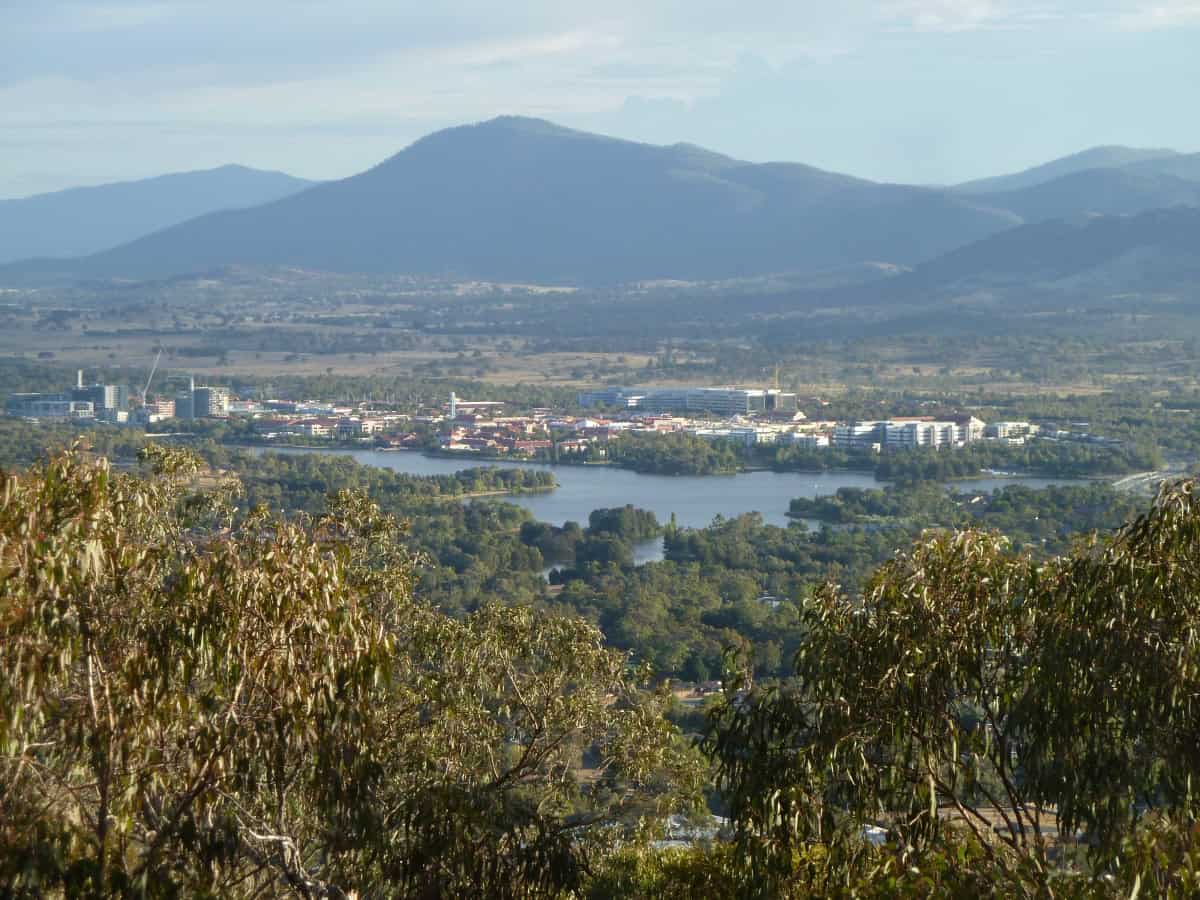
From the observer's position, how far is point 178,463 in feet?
22.6

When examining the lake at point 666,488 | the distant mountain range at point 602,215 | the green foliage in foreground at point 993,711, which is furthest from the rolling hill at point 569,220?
the green foliage in foreground at point 993,711

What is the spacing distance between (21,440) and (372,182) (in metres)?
119

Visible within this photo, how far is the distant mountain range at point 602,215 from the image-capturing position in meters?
118

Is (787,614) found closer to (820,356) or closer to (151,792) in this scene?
(151,792)

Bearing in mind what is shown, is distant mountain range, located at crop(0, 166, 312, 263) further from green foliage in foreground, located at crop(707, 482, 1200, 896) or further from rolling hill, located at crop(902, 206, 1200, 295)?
green foliage in foreground, located at crop(707, 482, 1200, 896)

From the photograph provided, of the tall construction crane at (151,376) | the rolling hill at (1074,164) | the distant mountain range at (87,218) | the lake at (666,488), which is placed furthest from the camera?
the distant mountain range at (87,218)

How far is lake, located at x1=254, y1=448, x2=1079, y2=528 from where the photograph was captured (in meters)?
27.2

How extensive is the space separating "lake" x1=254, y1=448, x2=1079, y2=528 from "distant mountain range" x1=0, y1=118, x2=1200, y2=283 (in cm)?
7850

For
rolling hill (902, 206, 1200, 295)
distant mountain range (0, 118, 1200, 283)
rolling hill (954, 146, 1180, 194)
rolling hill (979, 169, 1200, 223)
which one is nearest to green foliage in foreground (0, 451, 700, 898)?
rolling hill (902, 206, 1200, 295)

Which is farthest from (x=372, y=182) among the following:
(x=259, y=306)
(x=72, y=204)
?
(x=72, y=204)

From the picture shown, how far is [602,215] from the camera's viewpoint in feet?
429

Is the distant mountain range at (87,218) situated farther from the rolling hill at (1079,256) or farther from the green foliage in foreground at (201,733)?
the green foliage in foreground at (201,733)

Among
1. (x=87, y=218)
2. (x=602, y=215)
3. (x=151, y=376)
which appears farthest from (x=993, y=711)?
(x=87, y=218)

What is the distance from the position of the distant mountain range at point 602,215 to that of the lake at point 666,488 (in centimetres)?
7850
